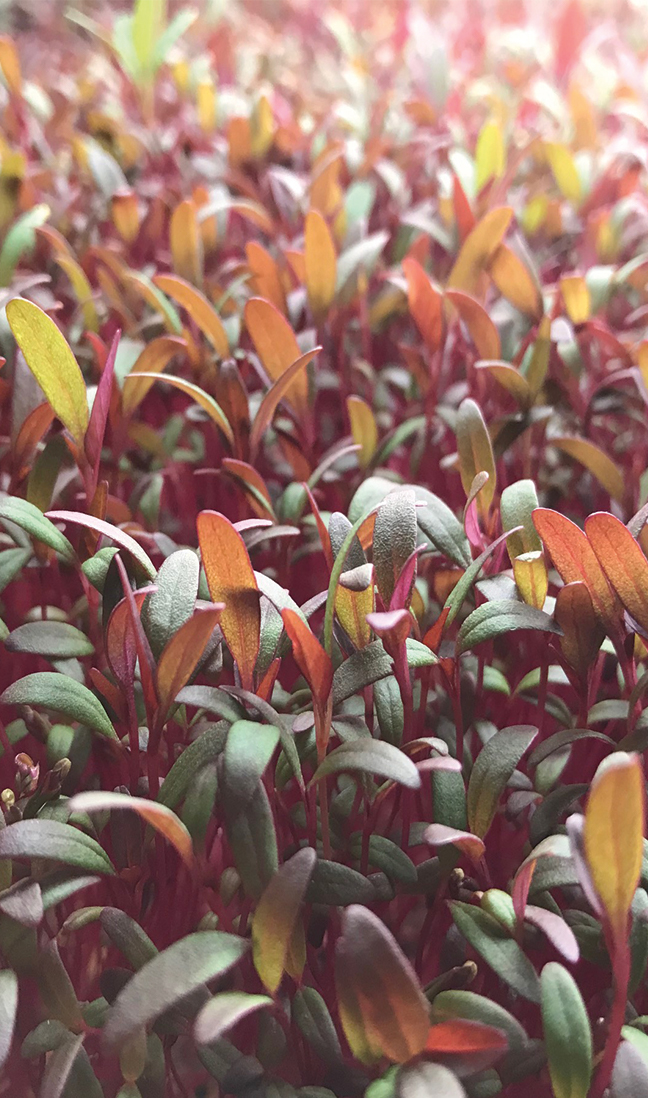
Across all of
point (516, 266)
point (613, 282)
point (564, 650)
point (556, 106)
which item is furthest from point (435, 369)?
point (556, 106)

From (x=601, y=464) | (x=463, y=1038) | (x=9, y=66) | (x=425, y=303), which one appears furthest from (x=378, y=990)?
(x=9, y=66)

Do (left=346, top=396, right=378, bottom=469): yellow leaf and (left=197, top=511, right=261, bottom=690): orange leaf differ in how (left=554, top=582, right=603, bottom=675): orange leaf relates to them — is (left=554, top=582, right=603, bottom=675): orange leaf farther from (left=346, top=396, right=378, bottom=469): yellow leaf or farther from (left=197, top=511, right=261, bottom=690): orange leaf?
(left=346, top=396, right=378, bottom=469): yellow leaf

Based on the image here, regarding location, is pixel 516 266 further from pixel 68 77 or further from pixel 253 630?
pixel 68 77

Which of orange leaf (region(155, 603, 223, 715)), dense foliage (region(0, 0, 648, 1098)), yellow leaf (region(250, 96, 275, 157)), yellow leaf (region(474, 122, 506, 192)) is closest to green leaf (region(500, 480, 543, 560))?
dense foliage (region(0, 0, 648, 1098))

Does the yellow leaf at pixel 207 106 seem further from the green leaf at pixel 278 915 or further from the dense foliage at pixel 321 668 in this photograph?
the green leaf at pixel 278 915

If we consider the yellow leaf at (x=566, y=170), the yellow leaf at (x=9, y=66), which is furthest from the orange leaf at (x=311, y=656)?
the yellow leaf at (x=9, y=66)

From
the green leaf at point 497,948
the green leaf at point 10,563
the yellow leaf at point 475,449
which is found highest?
the yellow leaf at point 475,449

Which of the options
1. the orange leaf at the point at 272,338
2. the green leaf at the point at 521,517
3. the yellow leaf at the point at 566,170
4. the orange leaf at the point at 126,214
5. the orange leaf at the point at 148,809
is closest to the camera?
the orange leaf at the point at 148,809
